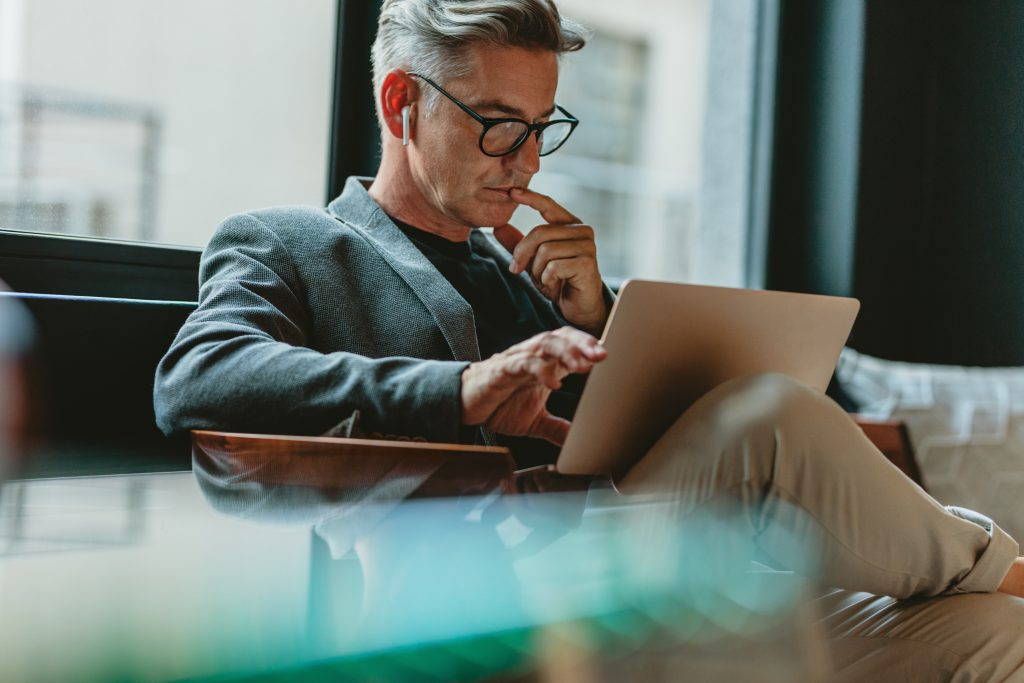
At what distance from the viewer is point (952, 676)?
1.08 meters

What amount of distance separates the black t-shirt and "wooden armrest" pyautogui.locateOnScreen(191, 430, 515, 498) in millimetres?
611

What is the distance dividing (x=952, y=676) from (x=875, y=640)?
90 millimetres

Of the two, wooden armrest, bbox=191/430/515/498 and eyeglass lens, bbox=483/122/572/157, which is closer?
wooden armrest, bbox=191/430/515/498

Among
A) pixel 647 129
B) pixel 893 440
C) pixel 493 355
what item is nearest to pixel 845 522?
pixel 493 355

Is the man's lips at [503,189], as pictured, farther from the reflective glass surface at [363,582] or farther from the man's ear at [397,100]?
the reflective glass surface at [363,582]

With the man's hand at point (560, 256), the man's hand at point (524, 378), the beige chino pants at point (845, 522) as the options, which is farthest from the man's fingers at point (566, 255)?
the beige chino pants at point (845, 522)

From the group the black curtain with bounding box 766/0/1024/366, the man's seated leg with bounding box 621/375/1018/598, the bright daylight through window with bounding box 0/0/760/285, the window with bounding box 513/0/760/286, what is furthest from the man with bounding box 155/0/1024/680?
the window with bounding box 513/0/760/286

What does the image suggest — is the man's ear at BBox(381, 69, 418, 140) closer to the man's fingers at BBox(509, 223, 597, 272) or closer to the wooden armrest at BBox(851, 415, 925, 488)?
the man's fingers at BBox(509, 223, 597, 272)

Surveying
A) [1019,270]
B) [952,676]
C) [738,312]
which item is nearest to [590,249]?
[738,312]

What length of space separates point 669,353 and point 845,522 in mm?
253

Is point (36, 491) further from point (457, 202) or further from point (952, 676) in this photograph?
point (952, 676)

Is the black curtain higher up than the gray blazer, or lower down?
higher up

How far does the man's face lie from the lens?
1453 millimetres

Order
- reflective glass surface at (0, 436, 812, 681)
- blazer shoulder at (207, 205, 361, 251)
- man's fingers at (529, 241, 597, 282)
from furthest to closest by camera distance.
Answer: man's fingers at (529, 241, 597, 282) < blazer shoulder at (207, 205, 361, 251) < reflective glass surface at (0, 436, 812, 681)
